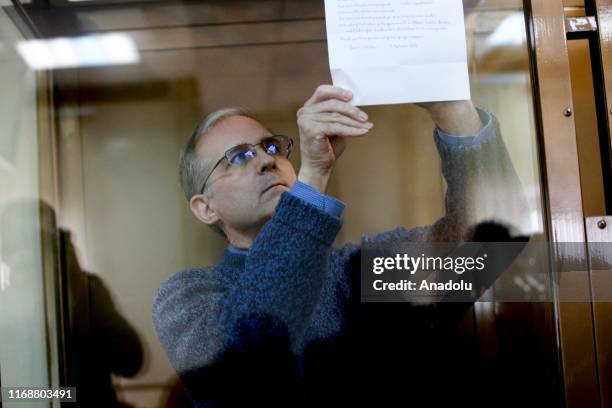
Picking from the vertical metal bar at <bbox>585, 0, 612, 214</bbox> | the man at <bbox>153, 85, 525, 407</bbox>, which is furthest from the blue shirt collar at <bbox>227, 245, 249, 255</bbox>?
the vertical metal bar at <bbox>585, 0, 612, 214</bbox>

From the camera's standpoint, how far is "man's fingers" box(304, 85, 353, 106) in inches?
52.2

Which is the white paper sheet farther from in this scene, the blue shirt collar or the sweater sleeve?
the blue shirt collar

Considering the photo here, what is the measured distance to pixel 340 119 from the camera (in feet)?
4.36

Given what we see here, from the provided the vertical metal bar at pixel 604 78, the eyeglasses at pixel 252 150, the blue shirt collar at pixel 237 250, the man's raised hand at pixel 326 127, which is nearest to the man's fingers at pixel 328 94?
the man's raised hand at pixel 326 127

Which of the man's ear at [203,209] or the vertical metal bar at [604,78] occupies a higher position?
the vertical metal bar at [604,78]

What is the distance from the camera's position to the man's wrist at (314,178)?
1.30 metres

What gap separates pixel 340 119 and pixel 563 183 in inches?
19.5

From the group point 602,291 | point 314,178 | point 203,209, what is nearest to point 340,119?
point 314,178

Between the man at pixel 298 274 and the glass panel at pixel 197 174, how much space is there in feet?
0.03

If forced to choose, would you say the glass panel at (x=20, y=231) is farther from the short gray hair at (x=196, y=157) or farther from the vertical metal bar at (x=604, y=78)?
the vertical metal bar at (x=604, y=78)

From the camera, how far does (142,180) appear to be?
1.35 meters

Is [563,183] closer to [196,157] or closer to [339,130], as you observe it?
[339,130]

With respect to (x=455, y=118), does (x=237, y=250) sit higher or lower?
lower

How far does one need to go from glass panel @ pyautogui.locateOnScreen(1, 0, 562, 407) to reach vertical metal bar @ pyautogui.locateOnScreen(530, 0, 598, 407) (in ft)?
0.11
